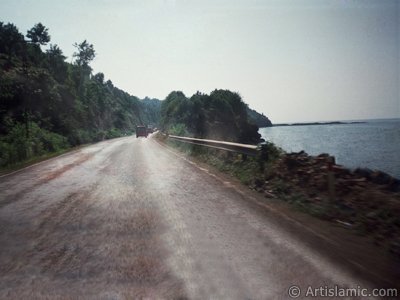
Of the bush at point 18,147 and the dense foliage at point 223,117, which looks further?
the dense foliage at point 223,117

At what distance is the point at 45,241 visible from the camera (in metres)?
4.35

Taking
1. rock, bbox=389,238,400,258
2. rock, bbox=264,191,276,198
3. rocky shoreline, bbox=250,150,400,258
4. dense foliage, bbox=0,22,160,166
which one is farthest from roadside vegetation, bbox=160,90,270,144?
rock, bbox=389,238,400,258

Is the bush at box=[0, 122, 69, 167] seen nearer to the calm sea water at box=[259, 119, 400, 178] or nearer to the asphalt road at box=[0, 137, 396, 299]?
the asphalt road at box=[0, 137, 396, 299]

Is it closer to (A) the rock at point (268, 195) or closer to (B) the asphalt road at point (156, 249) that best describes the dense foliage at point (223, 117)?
(A) the rock at point (268, 195)

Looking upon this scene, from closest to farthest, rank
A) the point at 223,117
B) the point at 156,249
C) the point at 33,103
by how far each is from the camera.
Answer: the point at 156,249
the point at 33,103
the point at 223,117

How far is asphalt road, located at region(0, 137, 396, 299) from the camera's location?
10.0 ft

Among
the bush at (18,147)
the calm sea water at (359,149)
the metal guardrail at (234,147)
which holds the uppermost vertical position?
the metal guardrail at (234,147)

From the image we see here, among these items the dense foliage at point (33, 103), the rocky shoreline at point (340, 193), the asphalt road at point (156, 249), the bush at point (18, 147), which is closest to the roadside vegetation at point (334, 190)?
the rocky shoreline at point (340, 193)

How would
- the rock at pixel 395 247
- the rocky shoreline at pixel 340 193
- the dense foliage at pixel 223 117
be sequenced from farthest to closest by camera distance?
1. the dense foliage at pixel 223 117
2. the rocky shoreline at pixel 340 193
3. the rock at pixel 395 247

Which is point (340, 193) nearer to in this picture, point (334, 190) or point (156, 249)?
point (334, 190)

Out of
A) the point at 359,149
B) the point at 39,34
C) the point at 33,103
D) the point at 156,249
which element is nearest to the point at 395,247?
the point at 156,249

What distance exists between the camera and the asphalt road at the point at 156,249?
3.05m

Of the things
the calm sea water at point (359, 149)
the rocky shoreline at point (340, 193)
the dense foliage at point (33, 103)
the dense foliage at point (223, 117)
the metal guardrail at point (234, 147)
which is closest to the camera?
the rocky shoreline at point (340, 193)

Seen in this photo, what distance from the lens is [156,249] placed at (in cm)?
401
